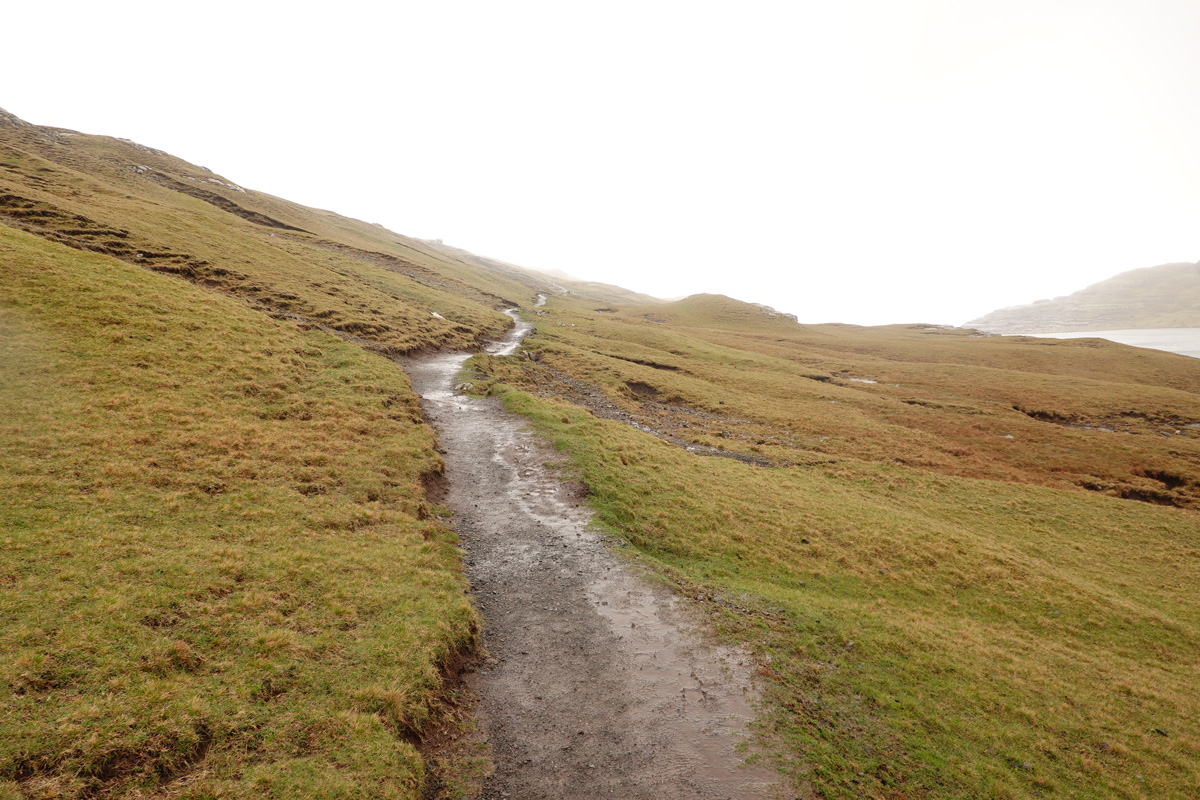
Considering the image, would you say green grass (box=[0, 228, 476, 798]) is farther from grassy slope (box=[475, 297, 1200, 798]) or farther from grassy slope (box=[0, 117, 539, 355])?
Answer: grassy slope (box=[0, 117, 539, 355])

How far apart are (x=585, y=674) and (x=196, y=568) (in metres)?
11.5

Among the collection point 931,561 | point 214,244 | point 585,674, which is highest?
point 214,244

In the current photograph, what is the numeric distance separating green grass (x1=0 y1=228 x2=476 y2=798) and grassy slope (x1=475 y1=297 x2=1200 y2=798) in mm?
9813

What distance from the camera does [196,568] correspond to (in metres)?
12.7

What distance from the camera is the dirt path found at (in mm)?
10008

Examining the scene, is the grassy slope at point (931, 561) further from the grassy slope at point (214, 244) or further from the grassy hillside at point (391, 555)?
the grassy slope at point (214, 244)

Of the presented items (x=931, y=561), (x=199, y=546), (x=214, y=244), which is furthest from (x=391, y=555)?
(x=214, y=244)

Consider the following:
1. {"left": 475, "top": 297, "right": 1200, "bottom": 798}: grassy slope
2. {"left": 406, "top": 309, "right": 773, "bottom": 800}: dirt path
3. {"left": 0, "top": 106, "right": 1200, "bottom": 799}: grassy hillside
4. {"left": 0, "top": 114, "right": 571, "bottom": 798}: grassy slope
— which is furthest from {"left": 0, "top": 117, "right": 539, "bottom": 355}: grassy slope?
{"left": 406, "top": 309, "right": 773, "bottom": 800}: dirt path

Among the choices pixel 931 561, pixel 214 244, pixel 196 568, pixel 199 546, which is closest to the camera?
pixel 196 568

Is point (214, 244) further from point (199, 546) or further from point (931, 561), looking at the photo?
point (931, 561)

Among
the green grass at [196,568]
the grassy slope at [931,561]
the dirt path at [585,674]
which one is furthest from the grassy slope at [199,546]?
the grassy slope at [931,561]

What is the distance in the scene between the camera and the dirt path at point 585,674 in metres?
10.0

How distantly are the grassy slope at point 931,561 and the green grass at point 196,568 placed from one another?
9.81 meters

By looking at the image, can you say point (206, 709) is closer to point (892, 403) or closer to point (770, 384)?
point (770, 384)
